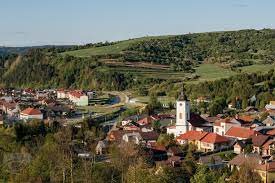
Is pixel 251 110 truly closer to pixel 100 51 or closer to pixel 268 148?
pixel 268 148

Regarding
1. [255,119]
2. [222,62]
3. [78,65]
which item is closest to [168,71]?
[222,62]

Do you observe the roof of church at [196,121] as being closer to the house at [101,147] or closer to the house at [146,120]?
the house at [146,120]

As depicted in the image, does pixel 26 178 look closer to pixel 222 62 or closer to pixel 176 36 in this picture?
pixel 222 62

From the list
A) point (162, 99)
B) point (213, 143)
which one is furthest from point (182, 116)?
point (162, 99)

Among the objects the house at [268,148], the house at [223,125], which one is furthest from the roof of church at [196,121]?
the house at [268,148]

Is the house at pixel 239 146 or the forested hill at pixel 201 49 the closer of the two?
the house at pixel 239 146

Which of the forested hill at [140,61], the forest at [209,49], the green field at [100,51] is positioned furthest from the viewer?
the green field at [100,51]

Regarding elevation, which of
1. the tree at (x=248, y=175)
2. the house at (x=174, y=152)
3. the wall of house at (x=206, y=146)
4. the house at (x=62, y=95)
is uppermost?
the tree at (x=248, y=175)
